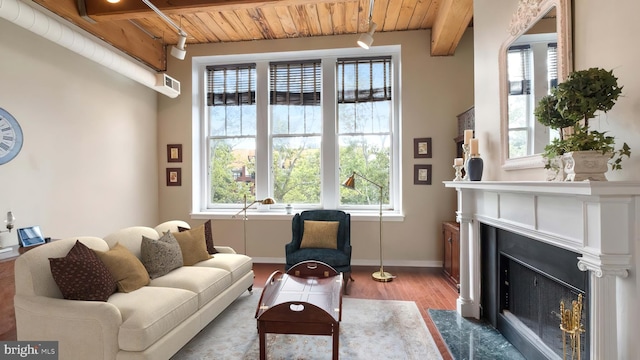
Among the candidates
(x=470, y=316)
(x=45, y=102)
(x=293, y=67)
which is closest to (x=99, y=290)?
(x=45, y=102)

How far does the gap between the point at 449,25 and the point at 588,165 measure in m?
2.95

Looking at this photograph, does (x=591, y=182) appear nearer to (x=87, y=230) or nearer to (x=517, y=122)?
(x=517, y=122)

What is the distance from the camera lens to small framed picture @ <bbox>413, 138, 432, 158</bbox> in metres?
4.55

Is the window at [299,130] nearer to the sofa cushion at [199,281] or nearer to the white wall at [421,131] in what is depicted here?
the white wall at [421,131]

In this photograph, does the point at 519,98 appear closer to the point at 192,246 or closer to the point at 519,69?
the point at 519,69

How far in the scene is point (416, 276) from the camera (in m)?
4.23

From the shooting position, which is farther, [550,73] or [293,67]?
[293,67]

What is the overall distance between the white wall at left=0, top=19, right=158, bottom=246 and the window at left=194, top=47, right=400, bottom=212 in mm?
1020

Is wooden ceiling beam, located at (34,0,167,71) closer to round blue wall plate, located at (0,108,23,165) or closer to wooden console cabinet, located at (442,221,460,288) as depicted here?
round blue wall plate, located at (0,108,23,165)

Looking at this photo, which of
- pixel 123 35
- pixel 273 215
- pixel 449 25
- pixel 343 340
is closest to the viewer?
pixel 343 340

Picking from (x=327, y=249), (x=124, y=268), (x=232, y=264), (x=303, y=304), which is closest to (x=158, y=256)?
(x=124, y=268)

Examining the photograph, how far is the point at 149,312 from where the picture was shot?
79.3 inches

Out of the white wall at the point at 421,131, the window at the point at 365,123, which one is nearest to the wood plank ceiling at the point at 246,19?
the white wall at the point at 421,131

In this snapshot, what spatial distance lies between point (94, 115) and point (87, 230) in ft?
4.74
